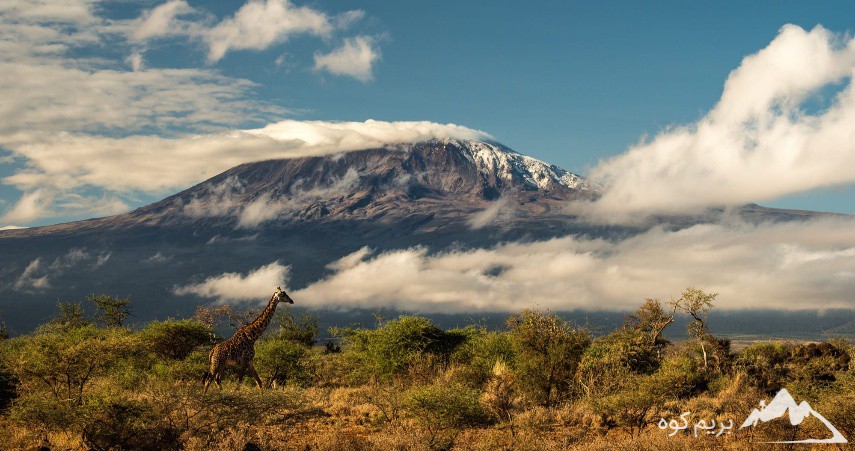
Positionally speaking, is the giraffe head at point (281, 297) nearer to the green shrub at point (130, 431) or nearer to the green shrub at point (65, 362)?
the green shrub at point (65, 362)

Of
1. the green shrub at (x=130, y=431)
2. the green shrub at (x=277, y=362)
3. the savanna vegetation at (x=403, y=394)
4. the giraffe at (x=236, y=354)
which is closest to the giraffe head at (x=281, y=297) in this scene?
the giraffe at (x=236, y=354)

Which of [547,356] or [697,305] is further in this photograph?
[697,305]

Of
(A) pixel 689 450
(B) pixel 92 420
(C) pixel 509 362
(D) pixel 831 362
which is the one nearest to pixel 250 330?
(B) pixel 92 420

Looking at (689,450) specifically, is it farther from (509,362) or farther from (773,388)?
(773,388)

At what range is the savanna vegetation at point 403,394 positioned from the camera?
1869cm

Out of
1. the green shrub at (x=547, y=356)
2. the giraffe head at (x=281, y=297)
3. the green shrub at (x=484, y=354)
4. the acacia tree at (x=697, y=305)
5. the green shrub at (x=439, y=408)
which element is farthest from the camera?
the acacia tree at (x=697, y=305)

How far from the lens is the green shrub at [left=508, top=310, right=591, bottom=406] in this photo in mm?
28172

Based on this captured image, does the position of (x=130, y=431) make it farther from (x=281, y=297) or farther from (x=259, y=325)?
(x=281, y=297)

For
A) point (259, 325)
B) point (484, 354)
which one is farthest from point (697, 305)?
point (259, 325)

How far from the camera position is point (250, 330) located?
83.8ft

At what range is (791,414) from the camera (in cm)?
2041

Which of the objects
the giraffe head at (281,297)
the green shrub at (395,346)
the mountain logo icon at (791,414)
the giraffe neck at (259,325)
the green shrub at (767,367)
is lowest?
the green shrub at (767,367)

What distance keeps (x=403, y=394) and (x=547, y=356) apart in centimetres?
841
